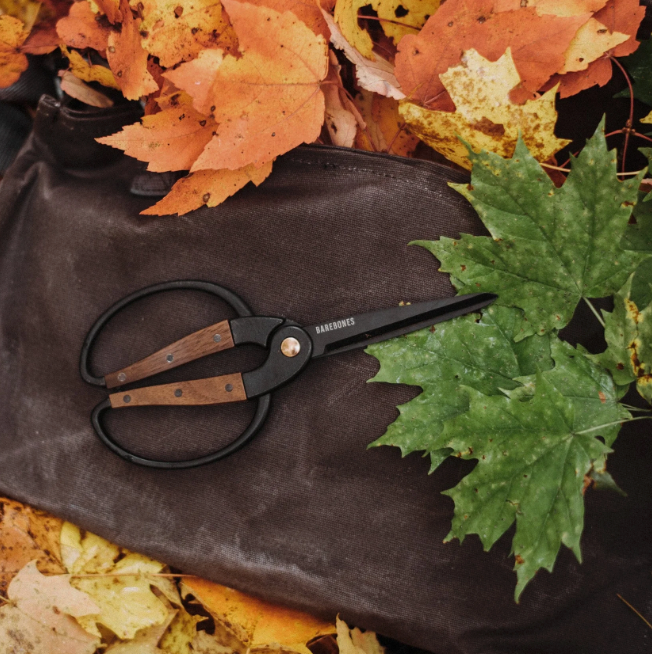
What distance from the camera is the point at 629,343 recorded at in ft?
1.86

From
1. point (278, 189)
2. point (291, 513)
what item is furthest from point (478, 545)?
point (278, 189)

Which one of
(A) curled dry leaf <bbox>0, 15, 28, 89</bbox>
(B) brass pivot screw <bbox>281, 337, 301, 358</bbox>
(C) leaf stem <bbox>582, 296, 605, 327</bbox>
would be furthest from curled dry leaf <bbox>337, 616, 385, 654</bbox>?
(A) curled dry leaf <bbox>0, 15, 28, 89</bbox>

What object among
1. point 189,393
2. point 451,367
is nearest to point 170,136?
point 189,393

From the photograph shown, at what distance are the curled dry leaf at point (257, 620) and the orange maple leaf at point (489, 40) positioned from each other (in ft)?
2.09

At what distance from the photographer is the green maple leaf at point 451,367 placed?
62cm

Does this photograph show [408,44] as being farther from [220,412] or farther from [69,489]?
[69,489]

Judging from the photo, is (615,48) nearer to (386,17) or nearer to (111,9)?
(386,17)

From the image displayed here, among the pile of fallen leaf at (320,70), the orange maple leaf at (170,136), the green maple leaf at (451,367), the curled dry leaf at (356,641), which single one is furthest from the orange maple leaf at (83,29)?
the curled dry leaf at (356,641)

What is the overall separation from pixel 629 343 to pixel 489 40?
0.32 meters

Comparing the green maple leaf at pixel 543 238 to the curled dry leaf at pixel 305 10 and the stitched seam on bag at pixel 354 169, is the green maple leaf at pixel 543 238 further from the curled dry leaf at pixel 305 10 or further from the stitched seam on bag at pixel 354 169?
the curled dry leaf at pixel 305 10

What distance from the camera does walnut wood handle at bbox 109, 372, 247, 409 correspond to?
2.20ft

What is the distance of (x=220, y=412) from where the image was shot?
27.6 inches

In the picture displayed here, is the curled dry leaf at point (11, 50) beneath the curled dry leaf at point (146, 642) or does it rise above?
above

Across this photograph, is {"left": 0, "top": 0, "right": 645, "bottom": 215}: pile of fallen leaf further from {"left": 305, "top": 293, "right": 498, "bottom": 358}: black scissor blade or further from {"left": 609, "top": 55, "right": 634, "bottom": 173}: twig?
{"left": 305, "top": 293, "right": 498, "bottom": 358}: black scissor blade
